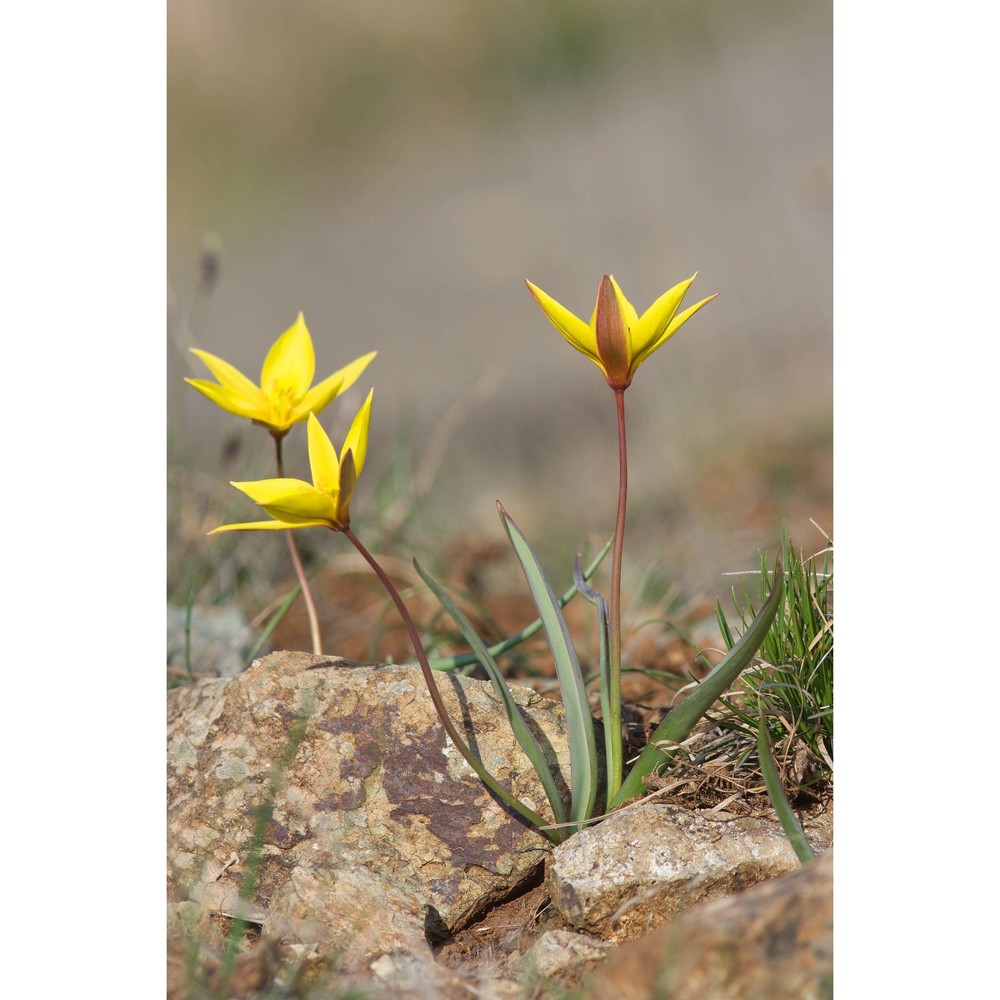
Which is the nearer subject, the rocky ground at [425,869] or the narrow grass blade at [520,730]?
the rocky ground at [425,869]

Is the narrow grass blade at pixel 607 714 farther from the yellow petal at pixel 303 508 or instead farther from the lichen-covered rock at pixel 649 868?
the yellow petal at pixel 303 508

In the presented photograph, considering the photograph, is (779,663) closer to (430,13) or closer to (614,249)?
(614,249)

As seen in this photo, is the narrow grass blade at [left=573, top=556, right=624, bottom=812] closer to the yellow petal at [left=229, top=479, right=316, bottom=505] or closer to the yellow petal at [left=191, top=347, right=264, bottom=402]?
the yellow petal at [left=229, top=479, right=316, bottom=505]

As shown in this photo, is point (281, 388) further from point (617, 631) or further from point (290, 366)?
point (617, 631)

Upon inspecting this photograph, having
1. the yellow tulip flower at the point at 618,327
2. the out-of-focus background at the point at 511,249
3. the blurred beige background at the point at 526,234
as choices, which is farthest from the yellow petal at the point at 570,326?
the blurred beige background at the point at 526,234

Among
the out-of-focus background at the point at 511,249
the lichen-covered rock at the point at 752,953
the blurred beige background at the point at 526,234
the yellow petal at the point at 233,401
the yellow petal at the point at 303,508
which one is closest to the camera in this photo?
the lichen-covered rock at the point at 752,953
